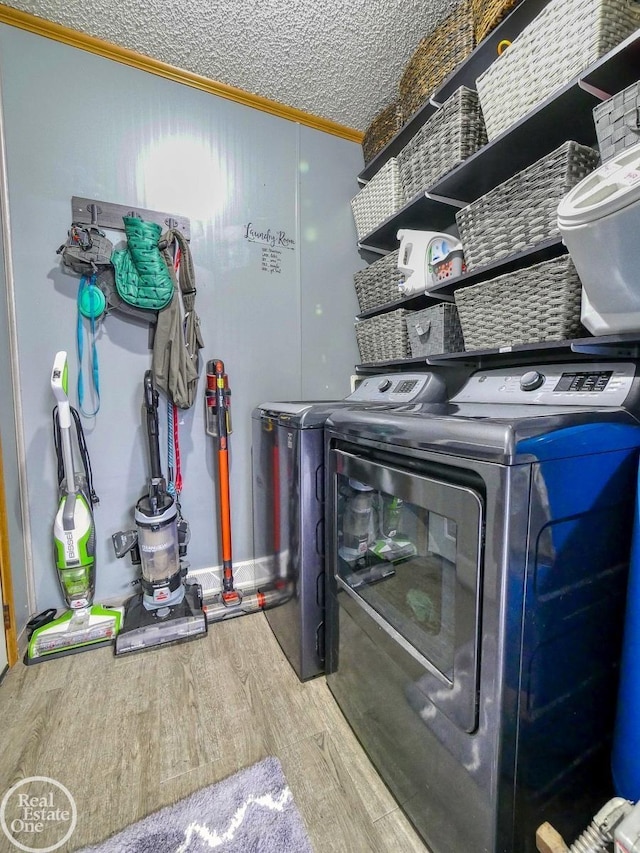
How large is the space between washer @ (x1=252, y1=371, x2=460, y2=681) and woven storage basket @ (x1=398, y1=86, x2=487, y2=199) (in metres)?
0.83

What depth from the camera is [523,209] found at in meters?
1.06

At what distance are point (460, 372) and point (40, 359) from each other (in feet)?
6.45

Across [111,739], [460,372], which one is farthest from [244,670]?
[460,372]

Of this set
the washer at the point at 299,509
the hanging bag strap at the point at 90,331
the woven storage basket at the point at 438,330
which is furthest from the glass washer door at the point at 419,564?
the hanging bag strap at the point at 90,331

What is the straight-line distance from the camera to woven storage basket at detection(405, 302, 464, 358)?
149 centimetres

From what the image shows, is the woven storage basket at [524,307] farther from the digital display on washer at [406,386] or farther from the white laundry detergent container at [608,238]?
the digital display on washer at [406,386]

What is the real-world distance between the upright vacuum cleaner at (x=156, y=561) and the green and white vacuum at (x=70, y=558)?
0.12 meters

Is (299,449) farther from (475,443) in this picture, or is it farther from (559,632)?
(559,632)

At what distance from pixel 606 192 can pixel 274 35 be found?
1663mm

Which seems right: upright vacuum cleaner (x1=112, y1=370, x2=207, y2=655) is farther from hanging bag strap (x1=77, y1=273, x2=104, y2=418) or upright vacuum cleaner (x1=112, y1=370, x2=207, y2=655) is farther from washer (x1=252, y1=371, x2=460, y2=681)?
washer (x1=252, y1=371, x2=460, y2=681)

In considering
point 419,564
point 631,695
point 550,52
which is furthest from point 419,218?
point 631,695

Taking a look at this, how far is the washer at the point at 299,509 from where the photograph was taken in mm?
1271

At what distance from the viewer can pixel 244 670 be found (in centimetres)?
141

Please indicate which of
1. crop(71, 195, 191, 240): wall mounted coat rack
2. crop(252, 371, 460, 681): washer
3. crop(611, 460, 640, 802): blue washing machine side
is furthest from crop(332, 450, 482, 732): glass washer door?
crop(71, 195, 191, 240): wall mounted coat rack
